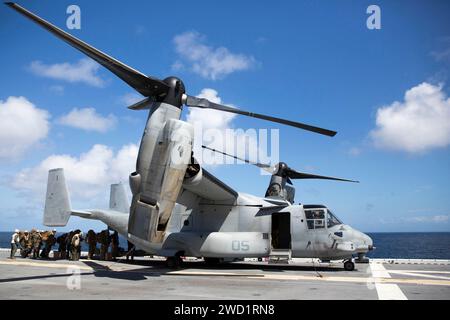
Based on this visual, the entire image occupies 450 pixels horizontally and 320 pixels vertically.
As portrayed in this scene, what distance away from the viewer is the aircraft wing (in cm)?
1479

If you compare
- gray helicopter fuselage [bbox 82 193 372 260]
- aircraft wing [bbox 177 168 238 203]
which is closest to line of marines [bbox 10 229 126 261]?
gray helicopter fuselage [bbox 82 193 372 260]

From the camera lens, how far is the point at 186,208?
58.2 feet

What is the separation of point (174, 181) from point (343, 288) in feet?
19.0

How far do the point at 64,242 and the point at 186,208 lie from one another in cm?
890

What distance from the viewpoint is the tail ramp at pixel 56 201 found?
18.3 metres

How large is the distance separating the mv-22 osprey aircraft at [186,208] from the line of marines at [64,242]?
6.48 feet

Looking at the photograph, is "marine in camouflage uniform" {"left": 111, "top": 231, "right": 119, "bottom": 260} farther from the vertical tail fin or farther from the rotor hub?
the rotor hub

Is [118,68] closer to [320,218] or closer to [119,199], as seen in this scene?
[320,218]

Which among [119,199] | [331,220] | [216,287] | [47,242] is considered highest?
[119,199]

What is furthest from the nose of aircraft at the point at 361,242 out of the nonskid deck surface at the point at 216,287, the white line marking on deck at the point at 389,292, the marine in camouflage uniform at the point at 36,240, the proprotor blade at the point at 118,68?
the marine in camouflage uniform at the point at 36,240

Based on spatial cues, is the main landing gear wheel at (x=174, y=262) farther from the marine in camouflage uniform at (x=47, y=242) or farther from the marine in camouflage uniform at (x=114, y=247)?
the marine in camouflage uniform at (x=47, y=242)

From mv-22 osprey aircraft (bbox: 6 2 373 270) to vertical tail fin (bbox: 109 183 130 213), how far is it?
6 centimetres

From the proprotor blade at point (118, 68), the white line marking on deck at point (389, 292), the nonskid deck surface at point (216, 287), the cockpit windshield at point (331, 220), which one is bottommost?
the nonskid deck surface at point (216, 287)

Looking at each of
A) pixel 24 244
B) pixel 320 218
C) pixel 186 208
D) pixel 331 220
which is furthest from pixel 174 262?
pixel 24 244
